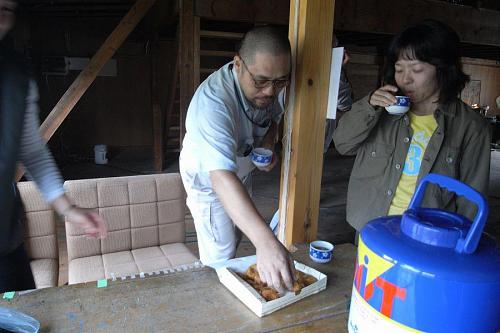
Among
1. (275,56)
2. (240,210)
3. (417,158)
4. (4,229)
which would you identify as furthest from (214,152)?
(417,158)

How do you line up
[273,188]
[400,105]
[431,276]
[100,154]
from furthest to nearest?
[100,154] → [273,188] → [400,105] → [431,276]

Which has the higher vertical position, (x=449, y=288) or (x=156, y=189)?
(x=449, y=288)

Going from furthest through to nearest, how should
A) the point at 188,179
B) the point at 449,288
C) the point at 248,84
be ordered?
the point at 188,179, the point at 248,84, the point at 449,288

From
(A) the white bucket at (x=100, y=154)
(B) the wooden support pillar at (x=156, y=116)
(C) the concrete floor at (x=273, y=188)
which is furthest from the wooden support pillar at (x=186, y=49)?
(A) the white bucket at (x=100, y=154)

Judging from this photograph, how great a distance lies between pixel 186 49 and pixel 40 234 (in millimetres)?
2627

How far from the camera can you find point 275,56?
1.18 metres

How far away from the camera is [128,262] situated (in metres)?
1.95

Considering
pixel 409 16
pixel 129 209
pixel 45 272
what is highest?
pixel 409 16

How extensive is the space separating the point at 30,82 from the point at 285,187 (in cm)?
90

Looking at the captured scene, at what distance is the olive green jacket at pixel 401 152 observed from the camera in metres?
1.41

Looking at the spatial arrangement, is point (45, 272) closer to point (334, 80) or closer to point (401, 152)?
point (334, 80)

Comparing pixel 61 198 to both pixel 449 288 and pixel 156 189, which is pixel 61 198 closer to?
pixel 156 189

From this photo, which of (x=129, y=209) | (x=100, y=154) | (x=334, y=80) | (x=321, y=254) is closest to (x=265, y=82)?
(x=334, y=80)

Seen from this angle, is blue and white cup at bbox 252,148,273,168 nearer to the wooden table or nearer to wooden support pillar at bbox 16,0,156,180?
the wooden table
